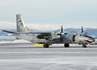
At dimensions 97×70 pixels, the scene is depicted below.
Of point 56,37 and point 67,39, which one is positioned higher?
point 56,37

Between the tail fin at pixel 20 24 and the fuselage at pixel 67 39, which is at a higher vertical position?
the tail fin at pixel 20 24

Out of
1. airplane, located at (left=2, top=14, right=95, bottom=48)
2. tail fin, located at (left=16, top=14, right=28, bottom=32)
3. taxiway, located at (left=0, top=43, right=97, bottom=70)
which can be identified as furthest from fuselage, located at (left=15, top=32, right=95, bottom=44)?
taxiway, located at (left=0, top=43, right=97, bottom=70)

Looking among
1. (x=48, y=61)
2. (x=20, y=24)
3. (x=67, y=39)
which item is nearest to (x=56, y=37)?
(x=67, y=39)

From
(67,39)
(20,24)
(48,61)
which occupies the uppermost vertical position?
(20,24)

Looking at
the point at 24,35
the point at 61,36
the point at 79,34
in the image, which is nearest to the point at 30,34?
the point at 24,35

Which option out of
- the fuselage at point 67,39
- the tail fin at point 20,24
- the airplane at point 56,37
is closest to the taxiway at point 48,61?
the fuselage at point 67,39

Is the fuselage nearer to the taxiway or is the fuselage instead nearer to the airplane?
the airplane

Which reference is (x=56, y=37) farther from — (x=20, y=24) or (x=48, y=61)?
(x=48, y=61)

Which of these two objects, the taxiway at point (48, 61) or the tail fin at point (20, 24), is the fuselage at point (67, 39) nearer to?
the tail fin at point (20, 24)

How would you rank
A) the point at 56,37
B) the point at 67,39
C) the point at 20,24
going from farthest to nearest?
the point at 20,24
the point at 56,37
the point at 67,39

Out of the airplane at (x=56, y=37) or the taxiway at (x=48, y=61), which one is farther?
the airplane at (x=56, y=37)

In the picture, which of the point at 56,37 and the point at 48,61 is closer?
the point at 48,61

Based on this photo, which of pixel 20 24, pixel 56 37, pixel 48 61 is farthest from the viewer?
pixel 20 24

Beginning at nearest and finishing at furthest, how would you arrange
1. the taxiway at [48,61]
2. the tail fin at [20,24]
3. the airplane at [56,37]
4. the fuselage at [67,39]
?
the taxiway at [48,61]
the fuselage at [67,39]
the airplane at [56,37]
the tail fin at [20,24]
